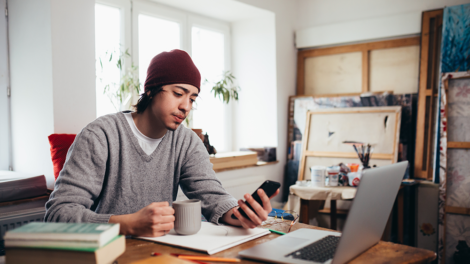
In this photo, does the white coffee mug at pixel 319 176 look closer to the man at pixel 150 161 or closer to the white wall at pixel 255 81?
the white wall at pixel 255 81

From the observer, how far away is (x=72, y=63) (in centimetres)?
214

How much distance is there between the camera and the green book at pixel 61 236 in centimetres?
75

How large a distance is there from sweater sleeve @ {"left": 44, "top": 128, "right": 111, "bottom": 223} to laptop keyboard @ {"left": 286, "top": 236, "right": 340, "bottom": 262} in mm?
574

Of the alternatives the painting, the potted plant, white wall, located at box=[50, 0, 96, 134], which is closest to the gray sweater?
white wall, located at box=[50, 0, 96, 134]

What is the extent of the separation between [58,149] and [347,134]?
7.56ft

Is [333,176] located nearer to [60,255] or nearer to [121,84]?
[121,84]

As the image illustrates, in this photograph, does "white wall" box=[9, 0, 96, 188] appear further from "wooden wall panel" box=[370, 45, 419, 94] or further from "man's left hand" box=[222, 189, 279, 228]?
"wooden wall panel" box=[370, 45, 419, 94]

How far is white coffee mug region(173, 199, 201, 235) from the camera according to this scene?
1.08m

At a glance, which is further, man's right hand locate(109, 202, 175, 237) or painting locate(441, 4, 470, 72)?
painting locate(441, 4, 470, 72)

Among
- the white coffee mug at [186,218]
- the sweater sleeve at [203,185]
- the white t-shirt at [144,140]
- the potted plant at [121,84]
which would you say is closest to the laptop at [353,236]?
the white coffee mug at [186,218]

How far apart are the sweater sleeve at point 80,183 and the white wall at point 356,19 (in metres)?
2.83

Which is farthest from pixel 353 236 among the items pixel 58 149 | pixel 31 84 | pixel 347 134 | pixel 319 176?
pixel 347 134

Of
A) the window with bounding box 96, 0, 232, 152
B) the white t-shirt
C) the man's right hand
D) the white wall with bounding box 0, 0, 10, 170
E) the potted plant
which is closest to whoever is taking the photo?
the man's right hand

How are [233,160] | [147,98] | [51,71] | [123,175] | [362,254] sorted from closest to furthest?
[362,254] < [123,175] < [147,98] < [51,71] < [233,160]
